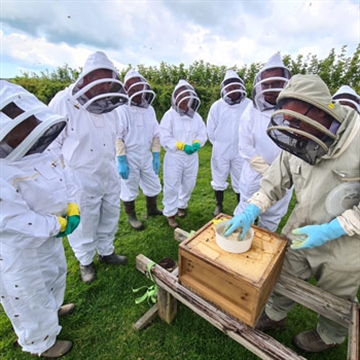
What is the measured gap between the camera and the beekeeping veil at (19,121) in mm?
1492

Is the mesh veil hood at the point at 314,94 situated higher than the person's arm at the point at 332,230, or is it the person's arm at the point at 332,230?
the mesh veil hood at the point at 314,94

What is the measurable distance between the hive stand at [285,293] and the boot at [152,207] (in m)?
2.50

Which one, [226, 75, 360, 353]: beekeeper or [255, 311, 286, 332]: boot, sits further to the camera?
[255, 311, 286, 332]: boot

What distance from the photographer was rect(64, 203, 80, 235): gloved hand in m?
2.07

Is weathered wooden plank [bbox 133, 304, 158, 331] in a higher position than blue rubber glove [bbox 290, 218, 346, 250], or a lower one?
lower

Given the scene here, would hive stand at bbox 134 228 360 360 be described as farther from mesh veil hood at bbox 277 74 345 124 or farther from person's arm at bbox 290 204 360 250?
mesh veil hood at bbox 277 74 345 124

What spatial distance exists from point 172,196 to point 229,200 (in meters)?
1.90

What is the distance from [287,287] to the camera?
1922mm

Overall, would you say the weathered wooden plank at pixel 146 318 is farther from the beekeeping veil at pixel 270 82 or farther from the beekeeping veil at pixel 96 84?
the beekeeping veil at pixel 270 82

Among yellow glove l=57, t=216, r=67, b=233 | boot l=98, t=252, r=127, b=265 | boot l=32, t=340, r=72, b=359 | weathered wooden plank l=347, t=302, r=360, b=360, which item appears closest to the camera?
weathered wooden plank l=347, t=302, r=360, b=360

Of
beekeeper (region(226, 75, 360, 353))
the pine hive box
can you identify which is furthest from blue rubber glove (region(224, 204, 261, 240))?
the pine hive box

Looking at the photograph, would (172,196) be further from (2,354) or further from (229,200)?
(2,354)

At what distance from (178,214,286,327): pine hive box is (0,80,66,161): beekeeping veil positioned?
51.0 inches

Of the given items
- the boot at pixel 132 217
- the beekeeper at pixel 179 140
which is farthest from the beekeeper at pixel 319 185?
the boot at pixel 132 217
